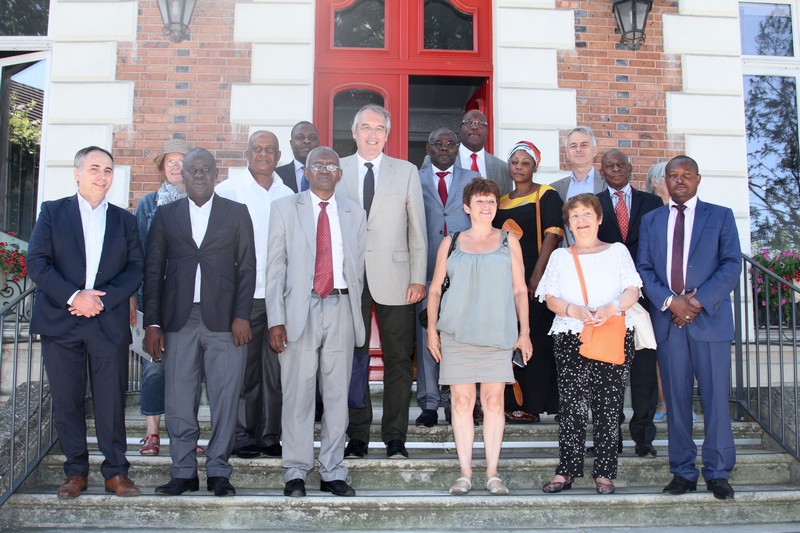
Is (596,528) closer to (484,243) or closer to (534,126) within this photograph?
(484,243)

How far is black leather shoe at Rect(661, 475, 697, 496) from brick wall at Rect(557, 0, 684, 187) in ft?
10.8

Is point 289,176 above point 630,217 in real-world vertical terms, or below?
above

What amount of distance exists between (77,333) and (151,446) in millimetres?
931

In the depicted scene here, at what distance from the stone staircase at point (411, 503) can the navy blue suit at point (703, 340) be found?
0.25 m

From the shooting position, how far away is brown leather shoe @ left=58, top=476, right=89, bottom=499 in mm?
3941

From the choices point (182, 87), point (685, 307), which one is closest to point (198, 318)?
point (685, 307)

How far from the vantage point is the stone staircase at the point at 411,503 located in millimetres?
3893

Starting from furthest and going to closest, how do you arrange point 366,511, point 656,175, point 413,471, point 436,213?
point 656,175, point 436,213, point 413,471, point 366,511

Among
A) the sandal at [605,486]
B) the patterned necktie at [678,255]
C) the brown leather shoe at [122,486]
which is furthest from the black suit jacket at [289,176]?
the sandal at [605,486]

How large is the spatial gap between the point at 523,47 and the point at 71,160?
4084 mm

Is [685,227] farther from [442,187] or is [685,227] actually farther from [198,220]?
[198,220]

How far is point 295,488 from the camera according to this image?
3949 millimetres

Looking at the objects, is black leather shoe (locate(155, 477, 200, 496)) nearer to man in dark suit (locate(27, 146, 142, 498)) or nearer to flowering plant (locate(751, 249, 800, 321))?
man in dark suit (locate(27, 146, 142, 498))

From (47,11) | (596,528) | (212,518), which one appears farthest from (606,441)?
(47,11)
